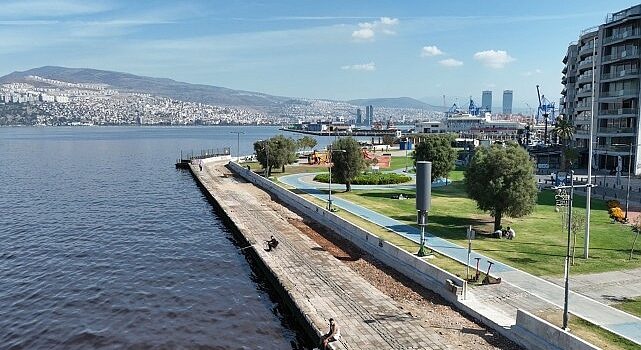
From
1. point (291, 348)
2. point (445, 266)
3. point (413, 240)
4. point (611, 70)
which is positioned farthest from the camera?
point (611, 70)

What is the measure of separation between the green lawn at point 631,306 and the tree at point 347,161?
106 ft

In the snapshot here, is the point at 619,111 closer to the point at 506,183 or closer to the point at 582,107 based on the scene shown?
the point at 582,107

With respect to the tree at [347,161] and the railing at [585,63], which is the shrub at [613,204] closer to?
the tree at [347,161]

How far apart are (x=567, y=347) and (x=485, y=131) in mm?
174720

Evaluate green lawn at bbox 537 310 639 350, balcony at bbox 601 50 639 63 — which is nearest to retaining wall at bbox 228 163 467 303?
green lawn at bbox 537 310 639 350

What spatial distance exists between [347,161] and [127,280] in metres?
26.3

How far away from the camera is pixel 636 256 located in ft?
90.9

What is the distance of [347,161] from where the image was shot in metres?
51.4

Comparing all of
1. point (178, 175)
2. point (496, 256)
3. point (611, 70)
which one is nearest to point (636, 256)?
point (496, 256)

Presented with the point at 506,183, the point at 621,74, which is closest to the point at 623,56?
the point at 621,74

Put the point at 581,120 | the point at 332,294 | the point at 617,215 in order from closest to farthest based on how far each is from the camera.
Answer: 1. the point at 332,294
2. the point at 617,215
3. the point at 581,120

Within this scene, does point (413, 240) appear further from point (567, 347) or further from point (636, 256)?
point (567, 347)

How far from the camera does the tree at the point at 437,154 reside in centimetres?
5212

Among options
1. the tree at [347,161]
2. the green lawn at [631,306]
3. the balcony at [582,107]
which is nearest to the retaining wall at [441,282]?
the green lawn at [631,306]
